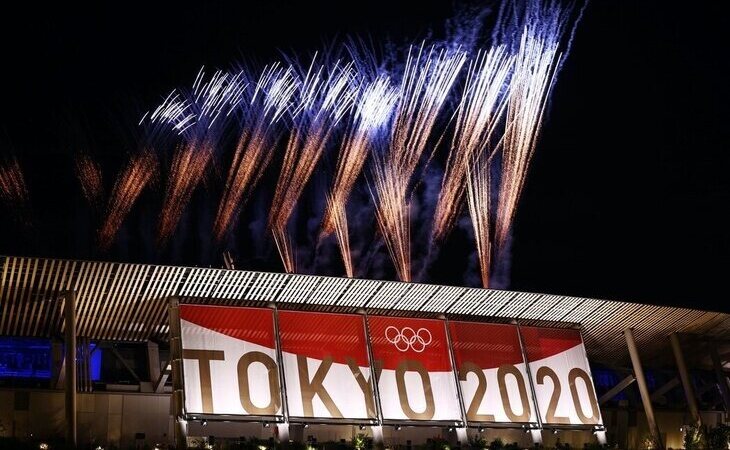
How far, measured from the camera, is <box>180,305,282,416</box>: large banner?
67.6ft

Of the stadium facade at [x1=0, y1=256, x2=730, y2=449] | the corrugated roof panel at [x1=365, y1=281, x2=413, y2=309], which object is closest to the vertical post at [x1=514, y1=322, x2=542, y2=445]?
the stadium facade at [x1=0, y1=256, x2=730, y2=449]

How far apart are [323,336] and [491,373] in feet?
17.5

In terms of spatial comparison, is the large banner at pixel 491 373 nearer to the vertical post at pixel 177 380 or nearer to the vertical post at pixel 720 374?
the vertical post at pixel 177 380

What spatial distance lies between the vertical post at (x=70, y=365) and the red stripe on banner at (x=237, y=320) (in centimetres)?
267

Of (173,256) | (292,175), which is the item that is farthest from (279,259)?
(292,175)

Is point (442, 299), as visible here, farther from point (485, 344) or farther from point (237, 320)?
point (237, 320)

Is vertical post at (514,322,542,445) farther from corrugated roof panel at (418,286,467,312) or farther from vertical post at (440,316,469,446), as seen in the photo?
corrugated roof panel at (418,286,467,312)

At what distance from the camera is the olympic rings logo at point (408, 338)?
23.8 m

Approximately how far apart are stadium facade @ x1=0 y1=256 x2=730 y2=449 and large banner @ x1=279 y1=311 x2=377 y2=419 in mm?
37

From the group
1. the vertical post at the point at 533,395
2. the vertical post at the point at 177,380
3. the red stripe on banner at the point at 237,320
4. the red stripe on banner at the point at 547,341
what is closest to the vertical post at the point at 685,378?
the red stripe on banner at the point at 547,341

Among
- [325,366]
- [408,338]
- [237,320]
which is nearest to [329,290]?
[325,366]

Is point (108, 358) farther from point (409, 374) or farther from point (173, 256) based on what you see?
point (173, 256)

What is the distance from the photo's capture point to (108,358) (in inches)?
1027

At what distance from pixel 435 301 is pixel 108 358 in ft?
34.0
